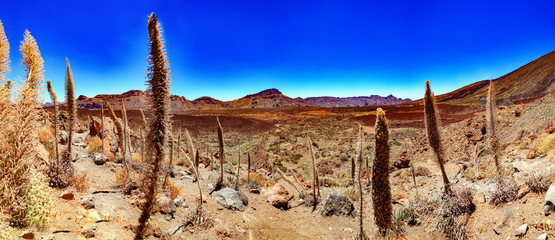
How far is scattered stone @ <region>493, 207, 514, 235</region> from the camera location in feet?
12.4

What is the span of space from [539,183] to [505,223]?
3.07 ft

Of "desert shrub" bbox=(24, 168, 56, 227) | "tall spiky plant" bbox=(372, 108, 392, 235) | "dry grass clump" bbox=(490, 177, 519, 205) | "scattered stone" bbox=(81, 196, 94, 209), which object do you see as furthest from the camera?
"dry grass clump" bbox=(490, 177, 519, 205)

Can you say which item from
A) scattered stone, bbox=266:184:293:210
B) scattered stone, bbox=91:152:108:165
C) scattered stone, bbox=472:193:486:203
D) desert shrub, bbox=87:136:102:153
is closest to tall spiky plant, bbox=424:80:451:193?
scattered stone, bbox=472:193:486:203

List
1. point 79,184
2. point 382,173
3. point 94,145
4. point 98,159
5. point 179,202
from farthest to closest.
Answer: point 94,145 < point 98,159 < point 179,202 < point 79,184 < point 382,173

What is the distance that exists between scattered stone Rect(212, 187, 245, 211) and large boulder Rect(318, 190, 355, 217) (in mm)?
2387

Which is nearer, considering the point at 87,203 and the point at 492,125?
the point at 87,203

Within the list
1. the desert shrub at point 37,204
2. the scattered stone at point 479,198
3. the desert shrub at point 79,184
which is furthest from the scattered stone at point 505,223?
the desert shrub at point 79,184

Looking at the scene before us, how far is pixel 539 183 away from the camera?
3941 mm

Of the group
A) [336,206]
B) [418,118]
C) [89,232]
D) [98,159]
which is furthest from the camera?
[418,118]

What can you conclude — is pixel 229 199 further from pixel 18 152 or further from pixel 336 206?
pixel 18 152

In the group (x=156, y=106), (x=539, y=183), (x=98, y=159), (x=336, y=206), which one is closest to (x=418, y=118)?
(x=336, y=206)

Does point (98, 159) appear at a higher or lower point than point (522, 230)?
higher

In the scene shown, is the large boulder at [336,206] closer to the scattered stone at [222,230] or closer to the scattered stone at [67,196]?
the scattered stone at [222,230]

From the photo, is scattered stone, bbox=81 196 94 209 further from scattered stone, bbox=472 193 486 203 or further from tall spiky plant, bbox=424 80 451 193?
scattered stone, bbox=472 193 486 203
